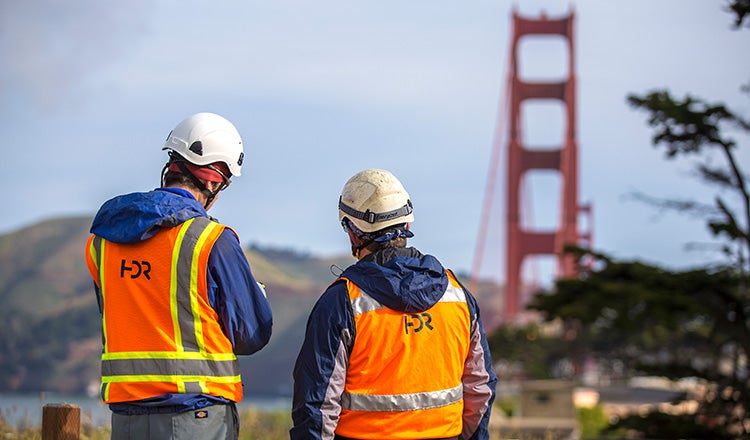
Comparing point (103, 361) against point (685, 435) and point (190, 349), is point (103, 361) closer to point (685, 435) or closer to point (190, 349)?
point (190, 349)

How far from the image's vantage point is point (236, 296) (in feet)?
9.14

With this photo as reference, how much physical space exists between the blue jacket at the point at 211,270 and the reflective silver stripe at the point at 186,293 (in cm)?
5

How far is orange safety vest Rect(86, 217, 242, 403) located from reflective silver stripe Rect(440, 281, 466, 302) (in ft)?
2.07

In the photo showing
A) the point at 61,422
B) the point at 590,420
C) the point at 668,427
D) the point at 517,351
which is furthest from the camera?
the point at 517,351

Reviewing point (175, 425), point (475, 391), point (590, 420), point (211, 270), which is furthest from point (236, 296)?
point (590, 420)

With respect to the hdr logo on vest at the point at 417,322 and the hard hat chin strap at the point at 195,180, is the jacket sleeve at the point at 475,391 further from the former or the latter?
Answer: the hard hat chin strap at the point at 195,180

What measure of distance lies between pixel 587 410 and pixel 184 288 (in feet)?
57.7

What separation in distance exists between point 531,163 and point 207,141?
52705 millimetres

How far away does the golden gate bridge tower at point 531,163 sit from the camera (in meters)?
52.7

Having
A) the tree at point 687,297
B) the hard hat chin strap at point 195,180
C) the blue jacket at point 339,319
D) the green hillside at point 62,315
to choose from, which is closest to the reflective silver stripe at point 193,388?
the blue jacket at point 339,319

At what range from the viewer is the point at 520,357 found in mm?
36906

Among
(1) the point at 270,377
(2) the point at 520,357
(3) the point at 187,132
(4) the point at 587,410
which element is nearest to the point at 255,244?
(1) the point at 270,377

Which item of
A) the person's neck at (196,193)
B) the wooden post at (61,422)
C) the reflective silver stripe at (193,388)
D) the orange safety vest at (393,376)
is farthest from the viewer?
the wooden post at (61,422)

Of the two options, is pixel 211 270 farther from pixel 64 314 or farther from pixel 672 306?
pixel 64 314
